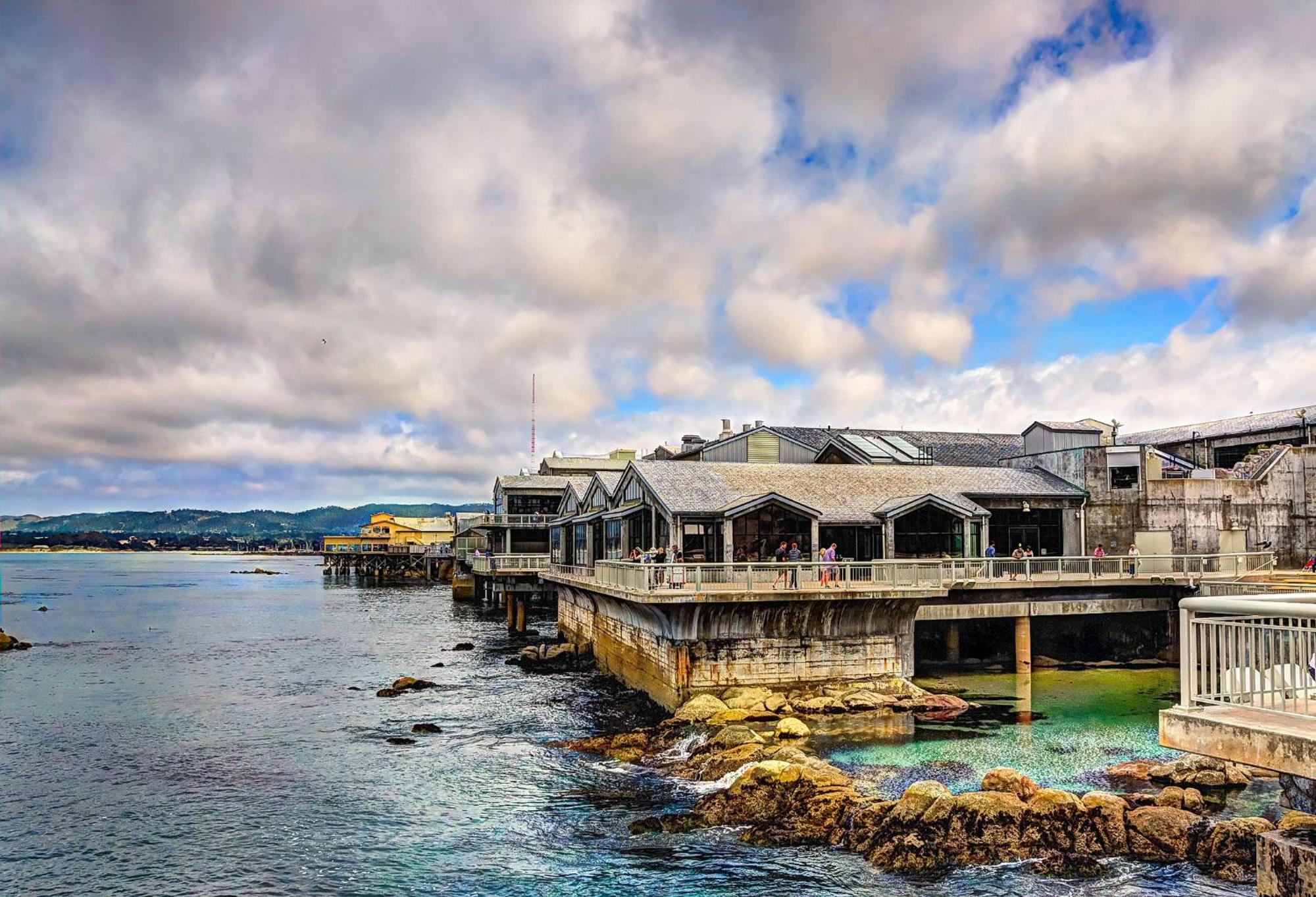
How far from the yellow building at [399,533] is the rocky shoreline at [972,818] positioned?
148 m

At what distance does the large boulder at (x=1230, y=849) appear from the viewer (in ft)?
54.6

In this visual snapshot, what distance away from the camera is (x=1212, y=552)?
4197cm

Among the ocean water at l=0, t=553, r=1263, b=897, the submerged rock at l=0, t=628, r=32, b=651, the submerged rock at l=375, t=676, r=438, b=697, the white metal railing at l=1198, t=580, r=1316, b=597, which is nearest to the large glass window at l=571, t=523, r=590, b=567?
the ocean water at l=0, t=553, r=1263, b=897

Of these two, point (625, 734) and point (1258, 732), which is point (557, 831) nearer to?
point (625, 734)

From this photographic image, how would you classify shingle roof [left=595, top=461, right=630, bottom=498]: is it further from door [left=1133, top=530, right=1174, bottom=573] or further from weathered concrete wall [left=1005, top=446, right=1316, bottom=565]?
door [left=1133, top=530, right=1174, bottom=573]

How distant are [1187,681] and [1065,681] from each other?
28385 mm

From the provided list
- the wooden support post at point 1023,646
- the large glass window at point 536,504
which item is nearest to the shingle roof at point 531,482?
the large glass window at point 536,504

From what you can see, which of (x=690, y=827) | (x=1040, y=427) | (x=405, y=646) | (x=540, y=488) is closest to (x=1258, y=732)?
(x=690, y=827)

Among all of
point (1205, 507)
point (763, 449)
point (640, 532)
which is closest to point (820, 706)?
point (640, 532)

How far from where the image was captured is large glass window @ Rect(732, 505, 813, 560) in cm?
3619

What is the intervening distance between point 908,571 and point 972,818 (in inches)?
568

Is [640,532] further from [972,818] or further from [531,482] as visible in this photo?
[531,482]

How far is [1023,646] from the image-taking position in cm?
3584

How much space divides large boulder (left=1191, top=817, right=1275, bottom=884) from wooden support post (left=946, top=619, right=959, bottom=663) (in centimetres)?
1966
